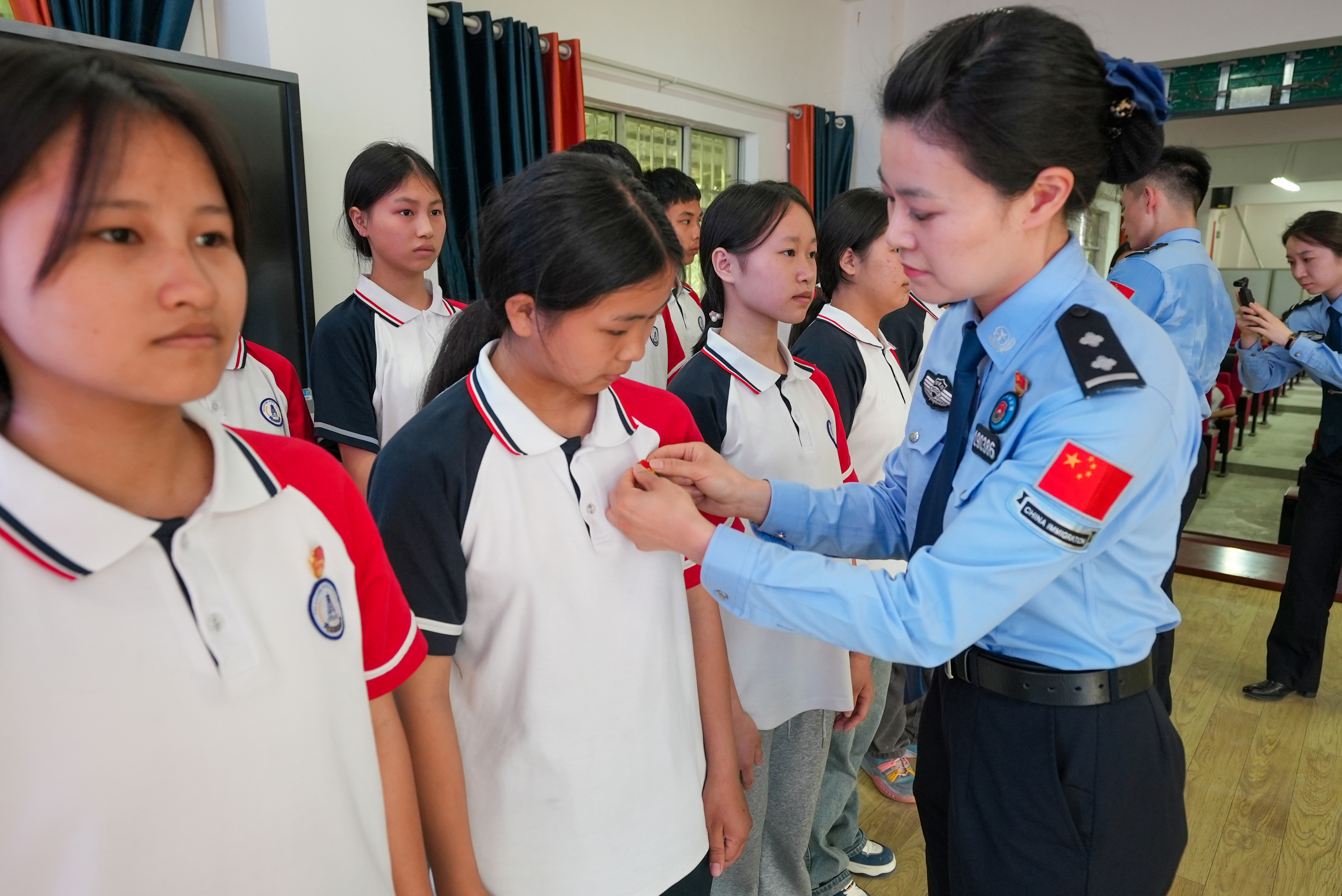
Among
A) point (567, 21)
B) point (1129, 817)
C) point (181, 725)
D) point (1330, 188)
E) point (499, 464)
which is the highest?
point (567, 21)

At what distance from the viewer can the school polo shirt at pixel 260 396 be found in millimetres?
1743

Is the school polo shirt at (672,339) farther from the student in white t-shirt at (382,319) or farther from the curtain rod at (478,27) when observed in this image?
the curtain rod at (478,27)

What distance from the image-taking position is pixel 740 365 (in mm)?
1608

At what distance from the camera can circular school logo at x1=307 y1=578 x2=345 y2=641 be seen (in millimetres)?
699

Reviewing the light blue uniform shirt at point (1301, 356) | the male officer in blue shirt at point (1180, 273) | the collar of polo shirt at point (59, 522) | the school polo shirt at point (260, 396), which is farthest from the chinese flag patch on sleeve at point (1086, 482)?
the light blue uniform shirt at point (1301, 356)

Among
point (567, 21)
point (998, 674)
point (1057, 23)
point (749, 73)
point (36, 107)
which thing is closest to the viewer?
point (36, 107)

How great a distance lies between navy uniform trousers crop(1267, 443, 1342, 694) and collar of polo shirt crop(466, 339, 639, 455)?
2.91 meters

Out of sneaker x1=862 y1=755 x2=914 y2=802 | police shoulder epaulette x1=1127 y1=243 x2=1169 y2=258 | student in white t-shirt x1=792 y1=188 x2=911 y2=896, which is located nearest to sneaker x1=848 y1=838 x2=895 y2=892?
student in white t-shirt x1=792 y1=188 x2=911 y2=896

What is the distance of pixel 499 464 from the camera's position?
983mm

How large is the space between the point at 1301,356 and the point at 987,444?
100 inches

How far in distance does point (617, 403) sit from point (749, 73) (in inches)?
188

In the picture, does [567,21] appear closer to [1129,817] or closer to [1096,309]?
[1096,309]

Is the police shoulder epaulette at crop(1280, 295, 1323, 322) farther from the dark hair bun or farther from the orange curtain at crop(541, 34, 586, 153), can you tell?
the orange curtain at crop(541, 34, 586, 153)

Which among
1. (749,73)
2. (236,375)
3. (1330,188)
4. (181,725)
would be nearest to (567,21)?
(749,73)
